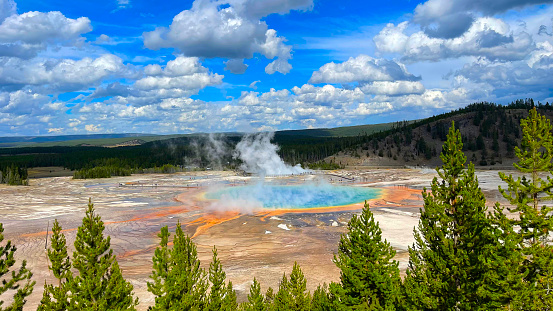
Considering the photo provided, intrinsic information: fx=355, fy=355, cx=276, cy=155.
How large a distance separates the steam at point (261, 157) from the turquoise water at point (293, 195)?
36212 mm

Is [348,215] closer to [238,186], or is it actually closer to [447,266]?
[447,266]

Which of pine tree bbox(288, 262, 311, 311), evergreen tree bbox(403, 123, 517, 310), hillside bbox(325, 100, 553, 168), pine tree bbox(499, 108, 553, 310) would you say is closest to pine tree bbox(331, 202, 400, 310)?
evergreen tree bbox(403, 123, 517, 310)

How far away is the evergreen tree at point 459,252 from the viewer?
11961 millimetres

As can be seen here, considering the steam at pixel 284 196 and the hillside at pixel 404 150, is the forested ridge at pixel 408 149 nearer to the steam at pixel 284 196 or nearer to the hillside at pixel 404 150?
the hillside at pixel 404 150

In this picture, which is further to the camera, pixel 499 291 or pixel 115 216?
pixel 115 216

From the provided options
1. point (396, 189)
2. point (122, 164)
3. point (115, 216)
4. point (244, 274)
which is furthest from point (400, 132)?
point (244, 274)

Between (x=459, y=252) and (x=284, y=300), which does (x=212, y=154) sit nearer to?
(x=284, y=300)

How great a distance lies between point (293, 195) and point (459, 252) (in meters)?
56.7

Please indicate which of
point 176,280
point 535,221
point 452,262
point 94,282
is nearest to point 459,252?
point 452,262

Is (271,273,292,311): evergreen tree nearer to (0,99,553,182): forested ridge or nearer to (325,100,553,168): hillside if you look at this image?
(0,99,553,182): forested ridge

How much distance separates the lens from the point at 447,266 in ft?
43.6

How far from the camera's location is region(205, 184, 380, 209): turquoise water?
59406 mm

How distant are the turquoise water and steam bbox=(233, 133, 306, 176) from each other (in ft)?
119

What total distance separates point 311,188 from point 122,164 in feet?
320
